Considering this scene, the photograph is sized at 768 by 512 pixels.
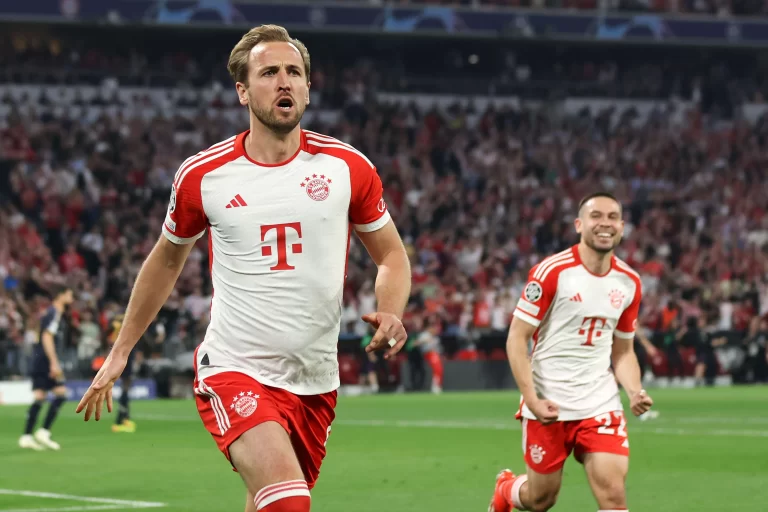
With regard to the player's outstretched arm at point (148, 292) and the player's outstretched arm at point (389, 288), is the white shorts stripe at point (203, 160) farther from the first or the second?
the player's outstretched arm at point (389, 288)

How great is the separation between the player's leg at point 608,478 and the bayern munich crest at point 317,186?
10.8 feet

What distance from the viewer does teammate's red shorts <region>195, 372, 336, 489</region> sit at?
244 inches

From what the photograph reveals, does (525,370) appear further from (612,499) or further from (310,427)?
(310,427)

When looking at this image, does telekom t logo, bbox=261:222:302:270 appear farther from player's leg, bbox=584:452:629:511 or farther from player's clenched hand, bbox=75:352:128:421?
player's leg, bbox=584:452:629:511

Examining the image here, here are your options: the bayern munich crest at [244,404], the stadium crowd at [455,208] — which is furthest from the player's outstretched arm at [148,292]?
the stadium crowd at [455,208]

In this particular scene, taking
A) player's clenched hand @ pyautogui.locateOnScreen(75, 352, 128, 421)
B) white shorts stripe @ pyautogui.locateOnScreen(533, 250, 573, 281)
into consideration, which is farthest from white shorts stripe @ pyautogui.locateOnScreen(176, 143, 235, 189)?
white shorts stripe @ pyautogui.locateOnScreen(533, 250, 573, 281)

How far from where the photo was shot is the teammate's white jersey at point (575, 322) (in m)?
9.38

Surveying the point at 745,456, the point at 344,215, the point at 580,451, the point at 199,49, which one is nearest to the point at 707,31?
the point at 199,49

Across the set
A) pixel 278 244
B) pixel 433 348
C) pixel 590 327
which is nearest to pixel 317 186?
pixel 278 244

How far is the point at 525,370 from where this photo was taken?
362 inches

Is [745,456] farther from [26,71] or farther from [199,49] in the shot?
[199,49]

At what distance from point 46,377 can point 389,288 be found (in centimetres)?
1276

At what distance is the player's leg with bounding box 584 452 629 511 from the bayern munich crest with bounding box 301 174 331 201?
3.30m

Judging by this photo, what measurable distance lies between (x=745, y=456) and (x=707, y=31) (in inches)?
1232
